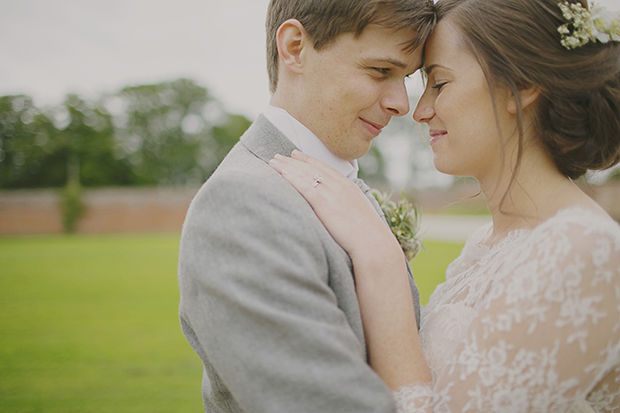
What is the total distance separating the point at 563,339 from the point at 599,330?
14cm

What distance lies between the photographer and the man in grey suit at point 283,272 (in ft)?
4.54

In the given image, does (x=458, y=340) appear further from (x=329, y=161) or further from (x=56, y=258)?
(x=56, y=258)

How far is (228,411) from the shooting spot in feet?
6.15

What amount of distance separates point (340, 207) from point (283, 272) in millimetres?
494

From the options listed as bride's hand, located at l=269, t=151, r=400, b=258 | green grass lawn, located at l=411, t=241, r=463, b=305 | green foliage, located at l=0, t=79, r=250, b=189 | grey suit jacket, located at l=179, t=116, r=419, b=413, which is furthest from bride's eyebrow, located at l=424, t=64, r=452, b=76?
green foliage, located at l=0, t=79, r=250, b=189

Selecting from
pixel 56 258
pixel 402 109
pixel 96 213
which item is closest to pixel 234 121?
pixel 96 213

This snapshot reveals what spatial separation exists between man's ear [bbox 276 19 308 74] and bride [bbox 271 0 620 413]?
1.80 ft

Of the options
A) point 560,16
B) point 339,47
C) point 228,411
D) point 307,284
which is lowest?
point 228,411

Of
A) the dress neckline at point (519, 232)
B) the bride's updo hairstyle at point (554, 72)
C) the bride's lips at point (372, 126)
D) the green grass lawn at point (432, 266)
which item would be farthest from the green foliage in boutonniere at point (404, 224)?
the green grass lawn at point (432, 266)

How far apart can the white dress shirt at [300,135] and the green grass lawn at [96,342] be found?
453cm

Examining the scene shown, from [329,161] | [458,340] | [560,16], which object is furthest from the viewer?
[329,161]

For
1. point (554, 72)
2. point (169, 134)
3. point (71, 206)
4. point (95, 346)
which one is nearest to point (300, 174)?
point (554, 72)

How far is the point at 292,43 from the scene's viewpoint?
217cm

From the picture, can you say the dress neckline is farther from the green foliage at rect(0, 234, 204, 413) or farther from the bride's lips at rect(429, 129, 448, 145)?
the green foliage at rect(0, 234, 204, 413)
